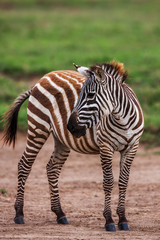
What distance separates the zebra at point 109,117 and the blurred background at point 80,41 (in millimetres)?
4947

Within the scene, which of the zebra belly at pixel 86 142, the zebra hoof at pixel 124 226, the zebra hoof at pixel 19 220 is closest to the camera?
the zebra hoof at pixel 124 226

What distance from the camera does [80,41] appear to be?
19797mm

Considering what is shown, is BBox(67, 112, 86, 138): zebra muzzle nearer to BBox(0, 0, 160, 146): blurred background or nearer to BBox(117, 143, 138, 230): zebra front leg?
BBox(117, 143, 138, 230): zebra front leg

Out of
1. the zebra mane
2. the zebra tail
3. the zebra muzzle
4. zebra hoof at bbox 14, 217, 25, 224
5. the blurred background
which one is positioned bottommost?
zebra hoof at bbox 14, 217, 25, 224

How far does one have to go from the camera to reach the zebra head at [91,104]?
5.35 meters

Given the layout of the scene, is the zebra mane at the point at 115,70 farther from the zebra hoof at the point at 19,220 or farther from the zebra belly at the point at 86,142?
the zebra hoof at the point at 19,220

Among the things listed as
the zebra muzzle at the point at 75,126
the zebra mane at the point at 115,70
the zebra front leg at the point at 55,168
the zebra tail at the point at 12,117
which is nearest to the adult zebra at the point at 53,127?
the zebra front leg at the point at 55,168

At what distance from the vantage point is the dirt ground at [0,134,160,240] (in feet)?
18.3

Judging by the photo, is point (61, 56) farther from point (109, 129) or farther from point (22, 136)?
point (109, 129)

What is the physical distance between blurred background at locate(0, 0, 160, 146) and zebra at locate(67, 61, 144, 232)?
495 cm

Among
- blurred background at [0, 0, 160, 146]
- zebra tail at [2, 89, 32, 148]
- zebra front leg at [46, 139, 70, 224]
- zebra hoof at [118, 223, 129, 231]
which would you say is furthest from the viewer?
blurred background at [0, 0, 160, 146]

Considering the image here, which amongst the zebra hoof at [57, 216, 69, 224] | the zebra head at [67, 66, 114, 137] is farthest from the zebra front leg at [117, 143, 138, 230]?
the zebra hoof at [57, 216, 69, 224]

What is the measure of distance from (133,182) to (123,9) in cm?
2145

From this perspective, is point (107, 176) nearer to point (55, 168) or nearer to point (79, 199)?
point (55, 168)
